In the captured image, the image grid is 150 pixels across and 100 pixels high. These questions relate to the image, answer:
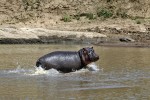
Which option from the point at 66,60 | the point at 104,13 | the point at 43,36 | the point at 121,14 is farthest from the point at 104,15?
the point at 66,60

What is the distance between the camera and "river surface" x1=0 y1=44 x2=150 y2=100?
9156 mm

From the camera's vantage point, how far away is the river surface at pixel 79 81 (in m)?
→ 9.16

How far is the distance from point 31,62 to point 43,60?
265 centimetres

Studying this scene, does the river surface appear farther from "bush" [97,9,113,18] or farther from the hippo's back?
"bush" [97,9,113,18]

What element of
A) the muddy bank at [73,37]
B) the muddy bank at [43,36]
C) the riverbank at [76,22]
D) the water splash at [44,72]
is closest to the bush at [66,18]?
the riverbank at [76,22]

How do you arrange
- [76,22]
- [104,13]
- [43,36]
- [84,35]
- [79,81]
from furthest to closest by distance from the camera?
1. [104,13]
2. [76,22]
3. [84,35]
4. [43,36]
5. [79,81]

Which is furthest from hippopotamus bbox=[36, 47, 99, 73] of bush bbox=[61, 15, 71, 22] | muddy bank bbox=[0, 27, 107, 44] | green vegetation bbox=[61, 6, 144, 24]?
green vegetation bbox=[61, 6, 144, 24]

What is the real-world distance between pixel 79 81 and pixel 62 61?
1.79 meters

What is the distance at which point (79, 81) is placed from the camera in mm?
11078

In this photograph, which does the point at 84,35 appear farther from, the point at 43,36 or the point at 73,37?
the point at 43,36

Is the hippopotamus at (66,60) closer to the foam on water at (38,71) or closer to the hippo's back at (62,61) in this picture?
the hippo's back at (62,61)

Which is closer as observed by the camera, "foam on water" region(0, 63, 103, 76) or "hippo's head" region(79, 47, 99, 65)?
"foam on water" region(0, 63, 103, 76)

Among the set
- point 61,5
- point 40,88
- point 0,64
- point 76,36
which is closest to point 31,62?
point 0,64

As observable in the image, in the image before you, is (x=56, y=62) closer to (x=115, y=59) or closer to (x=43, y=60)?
(x=43, y=60)
